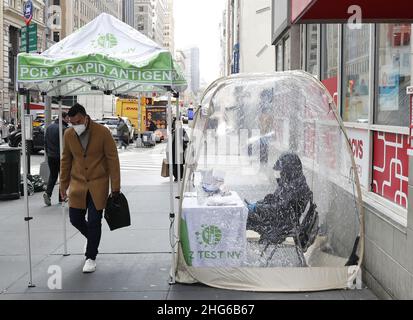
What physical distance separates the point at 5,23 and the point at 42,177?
55660 millimetres

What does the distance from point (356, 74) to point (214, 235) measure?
2690mm

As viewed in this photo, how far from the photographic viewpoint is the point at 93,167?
19.8 feet

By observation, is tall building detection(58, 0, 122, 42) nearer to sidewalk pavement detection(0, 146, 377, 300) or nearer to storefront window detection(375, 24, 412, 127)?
sidewalk pavement detection(0, 146, 377, 300)

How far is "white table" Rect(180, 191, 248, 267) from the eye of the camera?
18.6ft

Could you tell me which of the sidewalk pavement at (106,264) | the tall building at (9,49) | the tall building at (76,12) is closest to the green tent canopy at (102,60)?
the sidewalk pavement at (106,264)

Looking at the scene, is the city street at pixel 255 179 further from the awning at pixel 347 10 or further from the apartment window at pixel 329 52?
the apartment window at pixel 329 52

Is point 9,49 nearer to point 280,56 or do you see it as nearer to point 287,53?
point 280,56

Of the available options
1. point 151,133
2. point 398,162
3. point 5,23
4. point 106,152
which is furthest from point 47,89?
point 5,23

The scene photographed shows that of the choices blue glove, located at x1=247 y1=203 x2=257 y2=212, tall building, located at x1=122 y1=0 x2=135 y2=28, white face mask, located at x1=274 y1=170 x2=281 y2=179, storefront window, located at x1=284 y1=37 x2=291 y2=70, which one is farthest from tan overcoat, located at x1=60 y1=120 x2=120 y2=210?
tall building, located at x1=122 y1=0 x2=135 y2=28

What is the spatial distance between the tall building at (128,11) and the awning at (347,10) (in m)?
147

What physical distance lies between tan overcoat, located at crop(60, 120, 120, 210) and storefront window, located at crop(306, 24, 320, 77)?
15.1 ft

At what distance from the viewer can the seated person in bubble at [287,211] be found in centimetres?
579

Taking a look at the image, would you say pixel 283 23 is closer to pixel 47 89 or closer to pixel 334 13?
pixel 47 89

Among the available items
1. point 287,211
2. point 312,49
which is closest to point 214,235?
point 287,211
